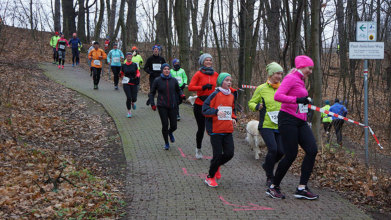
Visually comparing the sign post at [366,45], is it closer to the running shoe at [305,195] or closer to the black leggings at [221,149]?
the running shoe at [305,195]

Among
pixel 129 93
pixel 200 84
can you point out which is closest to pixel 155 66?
pixel 129 93

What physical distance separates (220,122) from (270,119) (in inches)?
33.3

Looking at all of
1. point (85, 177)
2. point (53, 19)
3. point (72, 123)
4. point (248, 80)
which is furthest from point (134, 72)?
point (53, 19)

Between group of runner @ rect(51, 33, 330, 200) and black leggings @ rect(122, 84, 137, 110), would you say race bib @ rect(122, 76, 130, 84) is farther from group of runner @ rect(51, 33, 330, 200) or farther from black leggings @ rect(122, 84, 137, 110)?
group of runner @ rect(51, 33, 330, 200)

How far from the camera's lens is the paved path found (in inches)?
216

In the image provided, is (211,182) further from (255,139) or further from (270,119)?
(255,139)

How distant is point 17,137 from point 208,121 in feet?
17.3

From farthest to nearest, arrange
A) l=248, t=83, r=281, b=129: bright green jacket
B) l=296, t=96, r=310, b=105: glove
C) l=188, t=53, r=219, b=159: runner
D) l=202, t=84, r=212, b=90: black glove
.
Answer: l=188, t=53, r=219, b=159: runner → l=202, t=84, r=212, b=90: black glove → l=248, t=83, r=281, b=129: bright green jacket → l=296, t=96, r=310, b=105: glove

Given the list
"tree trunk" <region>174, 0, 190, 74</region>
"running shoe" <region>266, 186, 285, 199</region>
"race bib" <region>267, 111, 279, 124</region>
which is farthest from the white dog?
"tree trunk" <region>174, 0, 190, 74</region>

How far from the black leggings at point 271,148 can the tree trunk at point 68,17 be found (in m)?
30.5

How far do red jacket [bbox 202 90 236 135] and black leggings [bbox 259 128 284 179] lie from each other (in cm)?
59

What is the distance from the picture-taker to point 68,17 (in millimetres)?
34406

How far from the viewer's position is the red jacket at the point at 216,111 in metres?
6.44

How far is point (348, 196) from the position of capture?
20.9 ft
